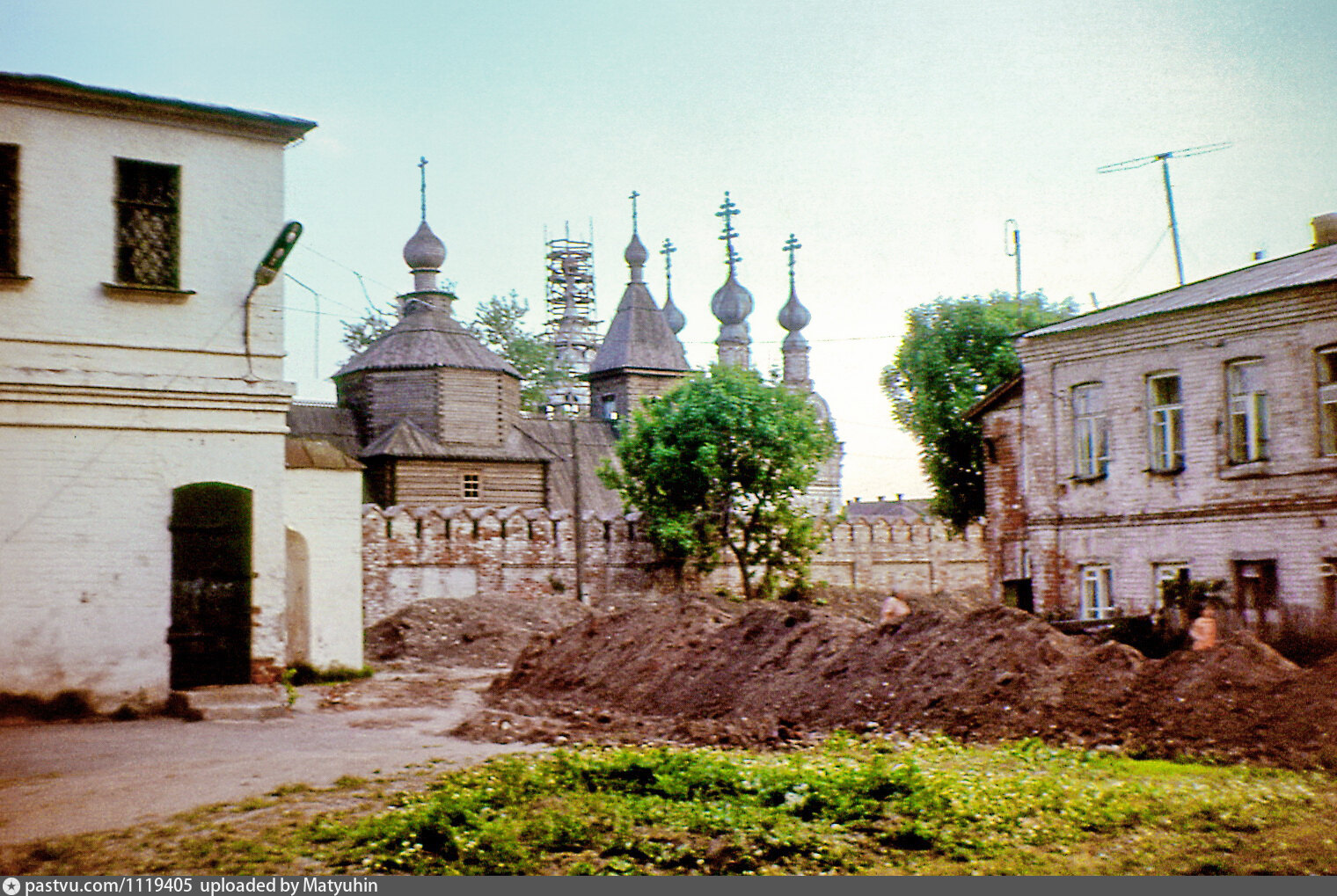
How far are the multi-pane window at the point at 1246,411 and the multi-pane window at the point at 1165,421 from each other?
2.85 ft

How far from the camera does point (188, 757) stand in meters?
9.91

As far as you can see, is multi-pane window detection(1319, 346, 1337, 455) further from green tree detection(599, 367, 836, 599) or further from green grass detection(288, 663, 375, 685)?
green tree detection(599, 367, 836, 599)

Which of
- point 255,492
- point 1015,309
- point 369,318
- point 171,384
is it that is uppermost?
point 369,318

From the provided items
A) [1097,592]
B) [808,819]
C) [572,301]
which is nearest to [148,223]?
[808,819]

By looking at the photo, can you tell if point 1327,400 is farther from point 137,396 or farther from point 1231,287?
point 137,396

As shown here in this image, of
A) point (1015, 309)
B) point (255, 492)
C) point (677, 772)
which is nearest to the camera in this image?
point (677, 772)

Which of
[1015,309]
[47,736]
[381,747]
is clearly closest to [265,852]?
[381,747]

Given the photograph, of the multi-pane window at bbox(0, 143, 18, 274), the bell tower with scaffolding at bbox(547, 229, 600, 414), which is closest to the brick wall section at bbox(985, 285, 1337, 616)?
the multi-pane window at bbox(0, 143, 18, 274)

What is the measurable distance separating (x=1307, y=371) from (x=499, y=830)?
1275cm

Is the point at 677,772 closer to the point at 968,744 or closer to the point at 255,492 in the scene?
the point at 968,744

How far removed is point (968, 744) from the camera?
428 inches

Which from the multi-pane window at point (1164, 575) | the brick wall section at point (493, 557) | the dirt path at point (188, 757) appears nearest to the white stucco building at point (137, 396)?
the dirt path at point (188, 757)

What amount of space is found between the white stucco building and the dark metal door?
0.06 ft

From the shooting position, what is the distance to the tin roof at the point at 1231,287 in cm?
1614
